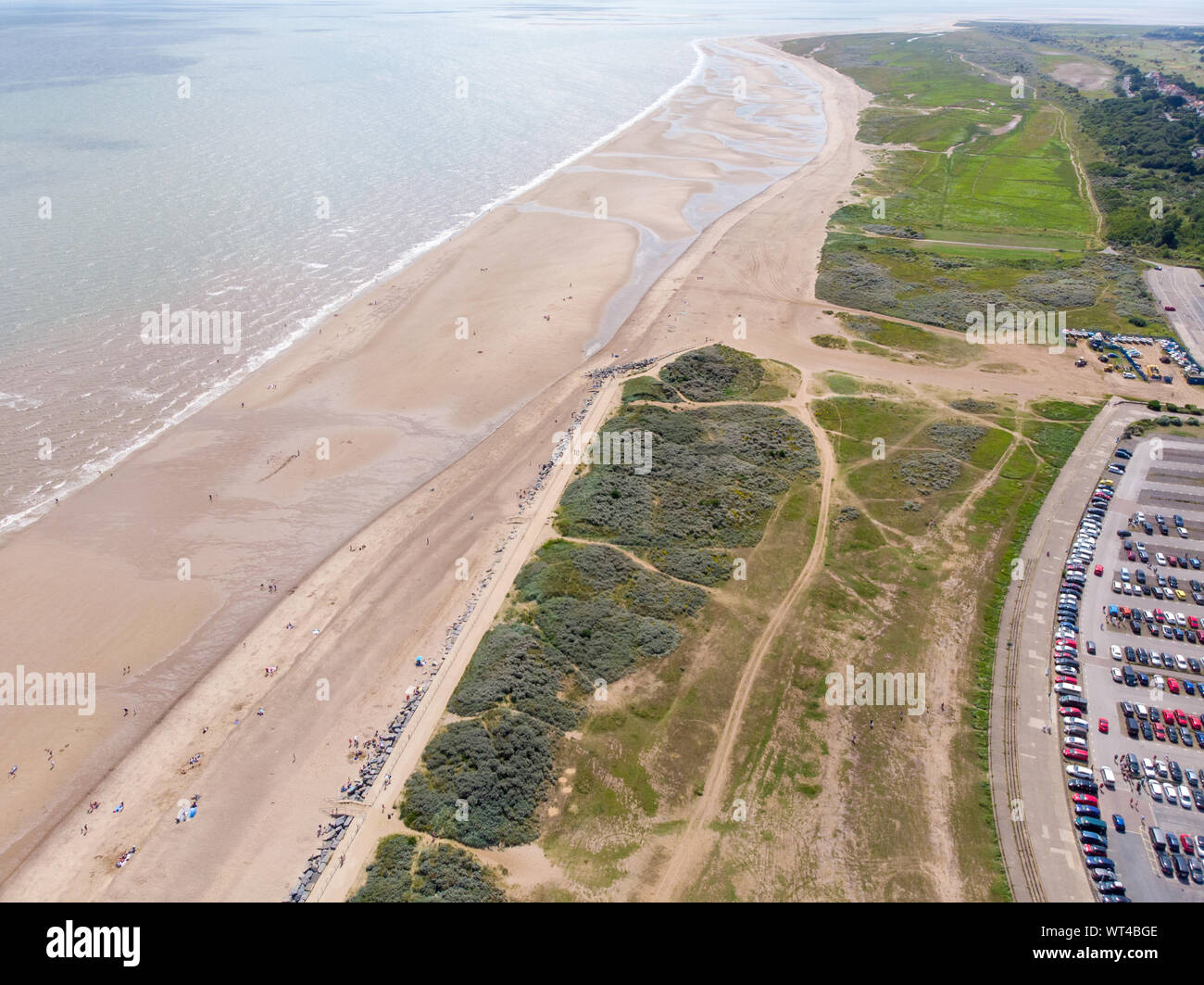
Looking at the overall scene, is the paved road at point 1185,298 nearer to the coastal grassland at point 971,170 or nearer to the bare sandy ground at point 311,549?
the coastal grassland at point 971,170

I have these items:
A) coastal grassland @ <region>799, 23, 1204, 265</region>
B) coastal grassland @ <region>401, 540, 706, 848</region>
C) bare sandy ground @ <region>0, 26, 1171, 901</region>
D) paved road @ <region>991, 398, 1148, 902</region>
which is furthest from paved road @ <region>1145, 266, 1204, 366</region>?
coastal grassland @ <region>401, 540, 706, 848</region>

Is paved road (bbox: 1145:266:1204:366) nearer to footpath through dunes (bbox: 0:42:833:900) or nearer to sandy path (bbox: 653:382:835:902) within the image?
sandy path (bbox: 653:382:835:902)

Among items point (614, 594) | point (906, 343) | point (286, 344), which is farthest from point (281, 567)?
point (906, 343)

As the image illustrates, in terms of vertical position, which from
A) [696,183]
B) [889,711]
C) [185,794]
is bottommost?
[185,794]

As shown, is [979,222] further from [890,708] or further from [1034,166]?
[890,708]

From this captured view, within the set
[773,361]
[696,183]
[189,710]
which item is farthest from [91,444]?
[696,183]
